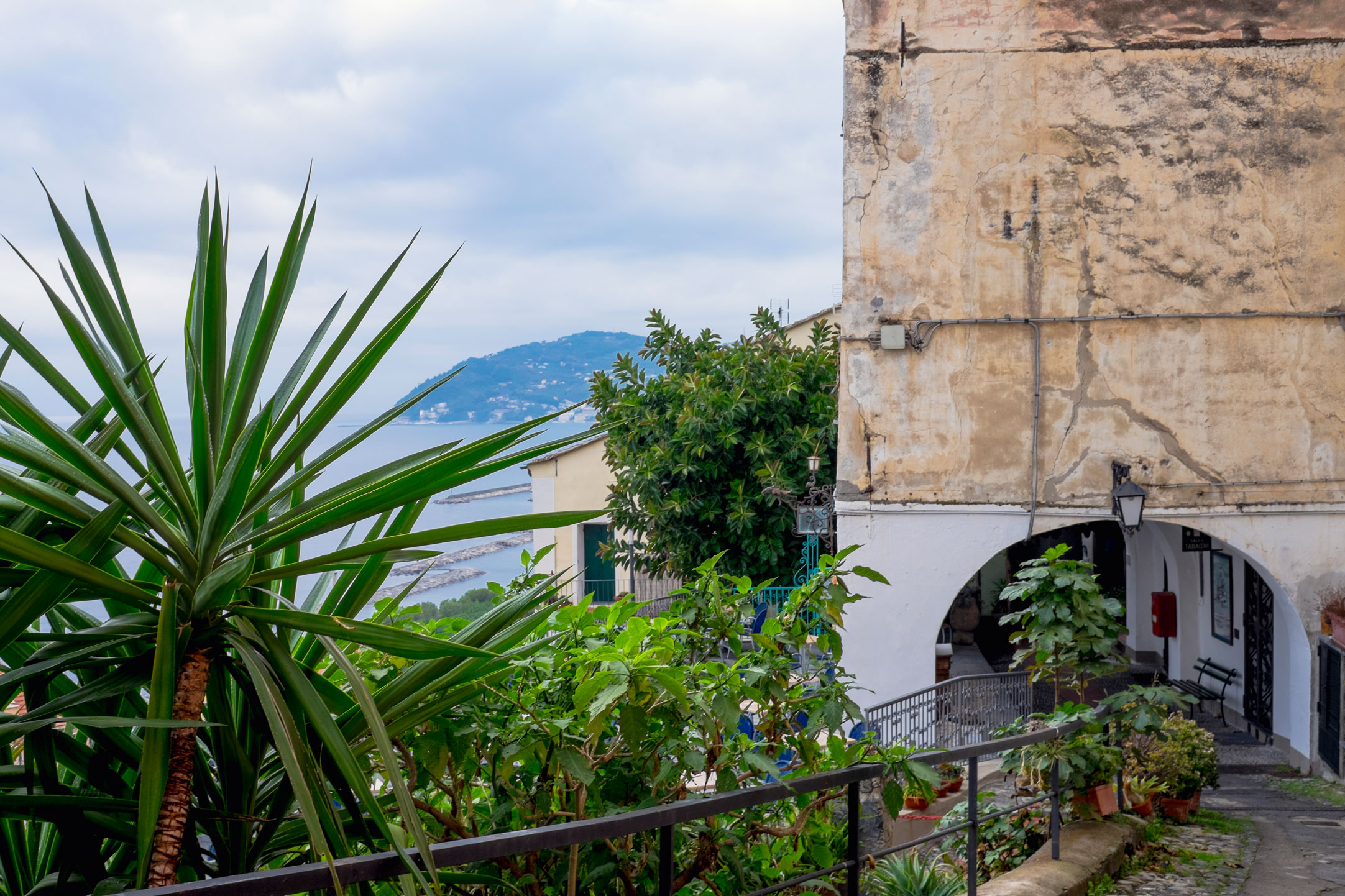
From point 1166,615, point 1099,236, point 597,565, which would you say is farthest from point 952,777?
point 597,565

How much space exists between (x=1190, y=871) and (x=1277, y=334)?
227 inches

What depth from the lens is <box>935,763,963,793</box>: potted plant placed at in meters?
8.53

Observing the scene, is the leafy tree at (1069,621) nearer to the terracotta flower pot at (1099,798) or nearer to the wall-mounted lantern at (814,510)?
the terracotta flower pot at (1099,798)

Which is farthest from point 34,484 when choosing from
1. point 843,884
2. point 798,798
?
point 843,884

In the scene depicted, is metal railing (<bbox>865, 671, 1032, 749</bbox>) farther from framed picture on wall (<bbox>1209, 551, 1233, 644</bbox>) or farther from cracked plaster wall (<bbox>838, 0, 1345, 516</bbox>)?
framed picture on wall (<bbox>1209, 551, 1233, 644</bbox>)

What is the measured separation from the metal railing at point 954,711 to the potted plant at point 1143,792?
2.44m

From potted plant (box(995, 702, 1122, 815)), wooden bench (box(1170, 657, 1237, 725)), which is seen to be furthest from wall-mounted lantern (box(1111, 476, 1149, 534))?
potted plant (box(995, 702, 1122, 815))

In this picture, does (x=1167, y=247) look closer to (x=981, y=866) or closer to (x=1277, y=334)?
(x=1277, y=334)

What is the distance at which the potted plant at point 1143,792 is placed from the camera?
5613 millimetres

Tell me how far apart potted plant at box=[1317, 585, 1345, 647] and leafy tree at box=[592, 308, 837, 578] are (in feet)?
17.3

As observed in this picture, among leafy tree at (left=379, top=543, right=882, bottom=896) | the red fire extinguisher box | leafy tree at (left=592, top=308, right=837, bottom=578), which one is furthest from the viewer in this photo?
the red fire extinguisher box

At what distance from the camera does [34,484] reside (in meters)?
1.64

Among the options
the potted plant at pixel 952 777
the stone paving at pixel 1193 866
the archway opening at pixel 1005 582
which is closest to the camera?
the stone paving at pixel 1193 866

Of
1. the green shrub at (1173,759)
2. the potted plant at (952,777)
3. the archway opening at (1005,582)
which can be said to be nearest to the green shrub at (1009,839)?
the green shrub at (1173,759)
